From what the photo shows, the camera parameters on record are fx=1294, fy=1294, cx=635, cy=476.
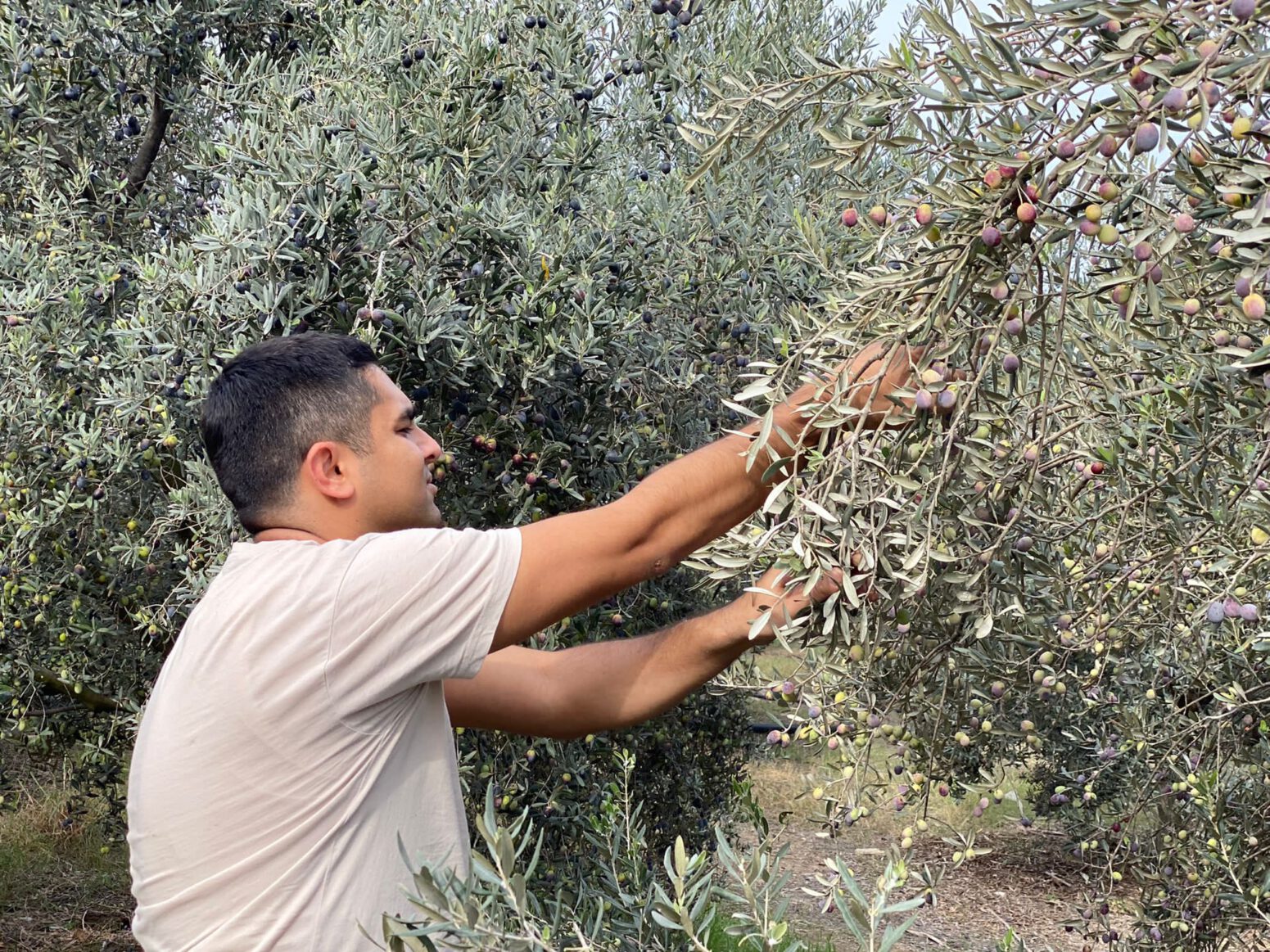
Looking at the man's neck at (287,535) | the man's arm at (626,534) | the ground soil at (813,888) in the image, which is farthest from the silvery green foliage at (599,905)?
the ground soil at (813,888)

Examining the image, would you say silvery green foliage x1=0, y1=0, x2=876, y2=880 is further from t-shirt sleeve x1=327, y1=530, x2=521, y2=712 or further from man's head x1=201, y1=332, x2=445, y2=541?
t-shirt sleeve x1=327, y1=530, x2=521, y2=712

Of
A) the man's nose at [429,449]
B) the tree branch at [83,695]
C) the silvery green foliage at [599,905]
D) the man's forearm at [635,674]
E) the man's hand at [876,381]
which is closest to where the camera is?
the silvery green foliage at [599,905]

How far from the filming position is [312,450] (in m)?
2.22

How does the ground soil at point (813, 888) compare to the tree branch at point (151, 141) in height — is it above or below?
below

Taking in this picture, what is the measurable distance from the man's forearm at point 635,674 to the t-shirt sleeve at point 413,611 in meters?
0.55

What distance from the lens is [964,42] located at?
1.77m

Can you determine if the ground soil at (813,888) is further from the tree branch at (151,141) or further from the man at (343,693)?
the tree branch at (151,141)

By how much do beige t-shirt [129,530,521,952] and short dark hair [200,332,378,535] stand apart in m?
0.23

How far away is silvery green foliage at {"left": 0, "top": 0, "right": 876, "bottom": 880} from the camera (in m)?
3.72

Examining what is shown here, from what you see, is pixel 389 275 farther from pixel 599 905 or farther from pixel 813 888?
pixel 813 888

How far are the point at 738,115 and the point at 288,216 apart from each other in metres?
1.83

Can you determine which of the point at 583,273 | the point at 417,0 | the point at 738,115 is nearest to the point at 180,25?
the point at 417,0

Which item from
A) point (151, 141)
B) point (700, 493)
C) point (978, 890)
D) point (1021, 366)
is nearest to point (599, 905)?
point (700, 493)

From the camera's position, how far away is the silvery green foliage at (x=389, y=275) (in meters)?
3.72
